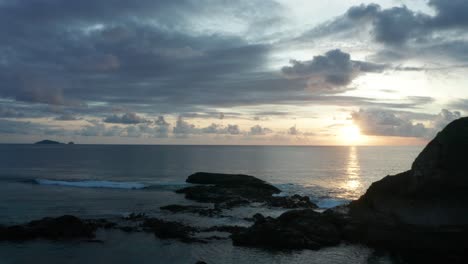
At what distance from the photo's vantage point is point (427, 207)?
3666 cm

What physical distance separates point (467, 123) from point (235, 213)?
97.1 ft

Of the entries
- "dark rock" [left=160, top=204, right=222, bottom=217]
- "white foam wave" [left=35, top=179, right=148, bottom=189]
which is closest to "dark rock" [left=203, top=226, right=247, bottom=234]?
"dark rock" [left=160, top=204, right=222, bottom=217]

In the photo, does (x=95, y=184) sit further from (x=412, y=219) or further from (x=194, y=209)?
(x=412, y=219)

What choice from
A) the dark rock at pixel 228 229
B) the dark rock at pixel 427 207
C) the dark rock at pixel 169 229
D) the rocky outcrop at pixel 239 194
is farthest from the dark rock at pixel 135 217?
the dark rock at pixel 427 207

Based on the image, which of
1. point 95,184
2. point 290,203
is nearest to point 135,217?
point 290,203

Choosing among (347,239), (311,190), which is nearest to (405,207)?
(347,239)

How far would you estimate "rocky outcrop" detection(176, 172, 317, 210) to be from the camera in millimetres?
60188

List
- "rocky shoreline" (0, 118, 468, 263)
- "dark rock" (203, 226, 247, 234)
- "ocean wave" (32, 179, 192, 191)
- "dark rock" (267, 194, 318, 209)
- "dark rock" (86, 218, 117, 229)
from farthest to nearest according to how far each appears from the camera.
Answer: "ocean wave" (32, 179, 192, 191), "dark rock" (267, 194, 318, 209), "dark rock" (86, 218, 117, 229), "dark rock" (203, 226, 247, 234), "rocky shoreline" (0, 118, 468, 263)

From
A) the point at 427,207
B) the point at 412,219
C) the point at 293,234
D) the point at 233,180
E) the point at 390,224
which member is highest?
the point at 427,207

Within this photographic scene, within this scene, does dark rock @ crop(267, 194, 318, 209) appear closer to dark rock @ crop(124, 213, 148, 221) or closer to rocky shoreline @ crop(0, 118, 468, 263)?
rocky shoreline @ crop(0, 118, 468, 263)

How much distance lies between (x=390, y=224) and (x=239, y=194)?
3398 cm

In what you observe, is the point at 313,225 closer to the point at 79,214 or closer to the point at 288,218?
the point at 288,218

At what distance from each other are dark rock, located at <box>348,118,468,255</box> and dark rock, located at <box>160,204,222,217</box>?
62.9 ft

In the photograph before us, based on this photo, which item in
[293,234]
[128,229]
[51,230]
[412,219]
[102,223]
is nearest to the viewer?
[293,234]
